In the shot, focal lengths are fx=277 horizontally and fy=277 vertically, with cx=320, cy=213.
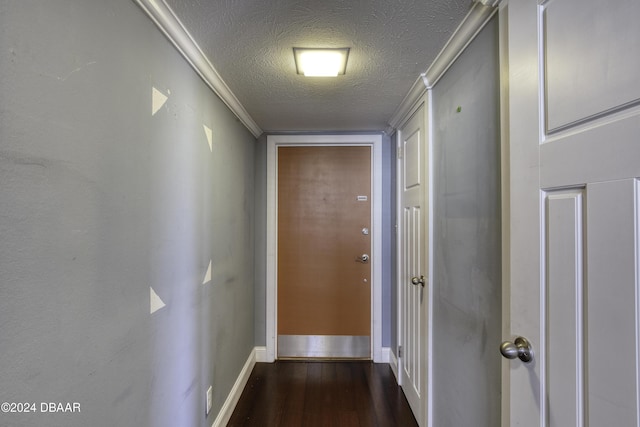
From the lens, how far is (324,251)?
263cm

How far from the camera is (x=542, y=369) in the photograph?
70 centimetres

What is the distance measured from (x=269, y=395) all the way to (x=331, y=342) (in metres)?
0.74

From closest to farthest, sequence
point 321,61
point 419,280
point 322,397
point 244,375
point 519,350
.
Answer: point 519,350, point 321,61, point 419,280, point 322,397, point 244,375

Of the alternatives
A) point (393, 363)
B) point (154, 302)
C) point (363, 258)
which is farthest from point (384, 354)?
point (154, 302)

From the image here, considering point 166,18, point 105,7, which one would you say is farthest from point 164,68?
point 105,7

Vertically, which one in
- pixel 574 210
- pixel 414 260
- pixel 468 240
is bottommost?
pixel 414 260

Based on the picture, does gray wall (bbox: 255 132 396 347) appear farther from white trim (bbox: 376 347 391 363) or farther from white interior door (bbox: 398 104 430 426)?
white interior door (bbox: 398 104 430 426)

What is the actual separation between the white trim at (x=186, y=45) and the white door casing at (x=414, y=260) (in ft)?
3.96

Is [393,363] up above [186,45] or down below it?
below

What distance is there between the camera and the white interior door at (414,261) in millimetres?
1660

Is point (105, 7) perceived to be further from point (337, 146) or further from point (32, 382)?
point (337, 146)

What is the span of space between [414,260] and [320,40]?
4.70 feet

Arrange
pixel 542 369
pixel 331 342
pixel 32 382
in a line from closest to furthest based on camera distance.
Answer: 1. pixel 32 382
2. pixel 542 369
3. pixel 331 342

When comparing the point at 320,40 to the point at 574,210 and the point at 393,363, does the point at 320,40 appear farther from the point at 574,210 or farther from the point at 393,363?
the point at 393,363
